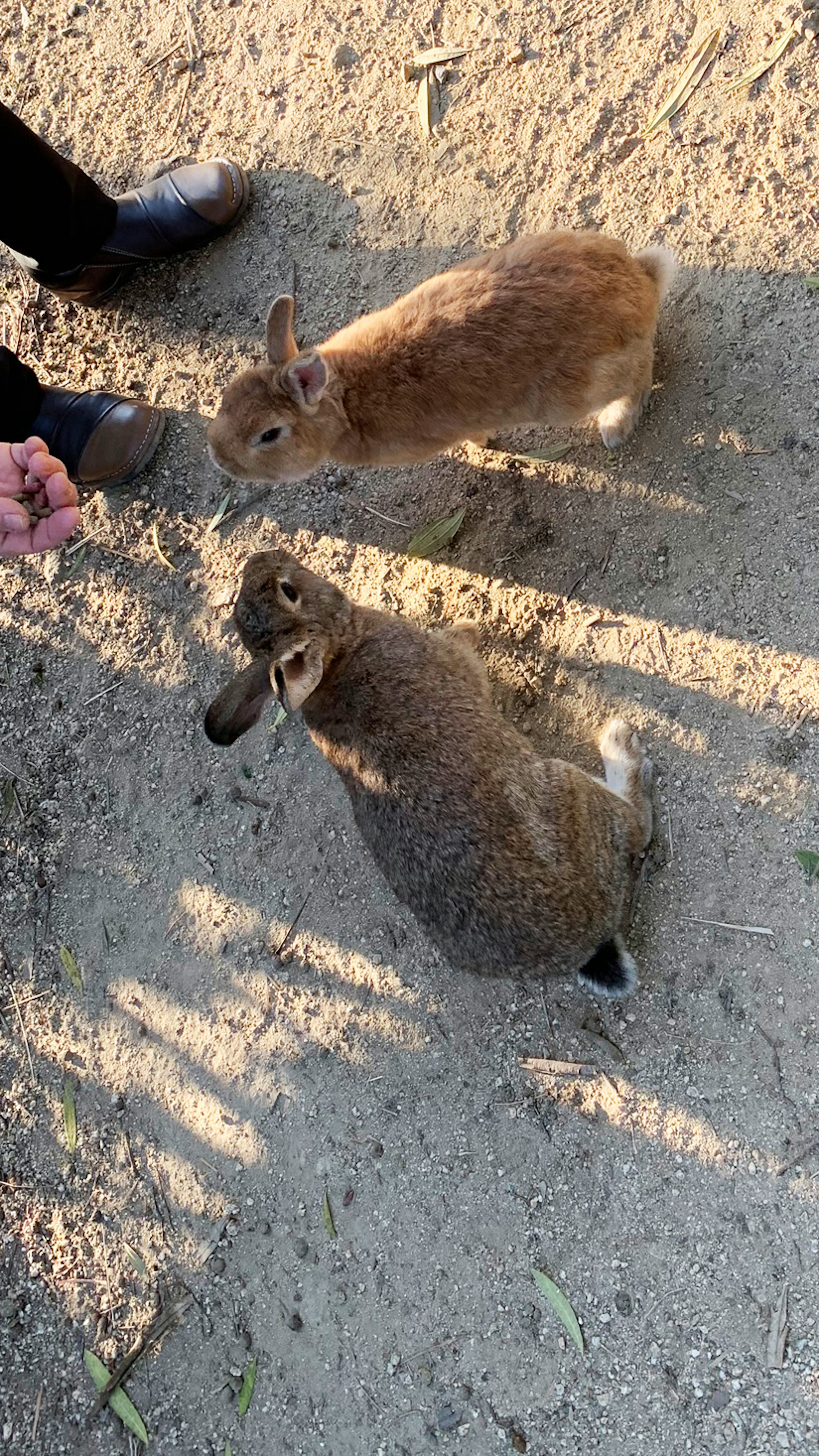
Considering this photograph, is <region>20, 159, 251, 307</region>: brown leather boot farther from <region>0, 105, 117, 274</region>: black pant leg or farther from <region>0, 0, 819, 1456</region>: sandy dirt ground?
<region>0, 0, 819, 1456</region>: sandy dirt ground

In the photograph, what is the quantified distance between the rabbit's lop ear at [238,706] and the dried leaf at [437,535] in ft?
3.47

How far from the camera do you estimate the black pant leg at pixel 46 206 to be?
354cm

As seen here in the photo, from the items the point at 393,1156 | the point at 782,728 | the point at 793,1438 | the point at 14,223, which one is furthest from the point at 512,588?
the point at 793,1438

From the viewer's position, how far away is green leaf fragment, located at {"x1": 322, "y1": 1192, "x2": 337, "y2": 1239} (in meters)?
3.57

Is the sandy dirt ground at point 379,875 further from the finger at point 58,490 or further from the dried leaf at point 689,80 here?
the finger at point 58,490

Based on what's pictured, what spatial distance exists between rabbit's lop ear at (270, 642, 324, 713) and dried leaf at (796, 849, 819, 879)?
6.46ft

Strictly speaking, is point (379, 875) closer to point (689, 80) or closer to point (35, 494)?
point (35, 494)

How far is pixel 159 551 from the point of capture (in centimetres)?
434

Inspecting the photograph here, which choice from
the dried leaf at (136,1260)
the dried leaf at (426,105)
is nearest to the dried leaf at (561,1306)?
the dried leaf at (136,1260)

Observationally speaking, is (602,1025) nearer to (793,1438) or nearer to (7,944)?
Answer: (793,1438)

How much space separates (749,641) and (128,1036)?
3275 mm

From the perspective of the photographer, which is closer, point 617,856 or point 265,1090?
point 617,856

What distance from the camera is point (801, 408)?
3.47 metres

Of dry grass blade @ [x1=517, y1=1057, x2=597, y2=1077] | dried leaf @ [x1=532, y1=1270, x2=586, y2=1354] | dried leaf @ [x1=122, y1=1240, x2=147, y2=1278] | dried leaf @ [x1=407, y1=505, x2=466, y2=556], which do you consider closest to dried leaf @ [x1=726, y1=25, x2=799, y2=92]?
dried leaf @ [x1=407, y1=505, x2=466, y2=556]
